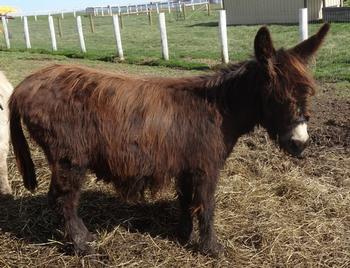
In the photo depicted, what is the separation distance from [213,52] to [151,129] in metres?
12.4

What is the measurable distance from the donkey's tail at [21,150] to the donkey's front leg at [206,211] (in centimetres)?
136

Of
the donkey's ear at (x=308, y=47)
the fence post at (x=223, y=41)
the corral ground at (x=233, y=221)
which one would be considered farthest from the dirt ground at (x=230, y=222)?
the fence post at (x=223, y=41)

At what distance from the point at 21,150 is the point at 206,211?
61.0 inches

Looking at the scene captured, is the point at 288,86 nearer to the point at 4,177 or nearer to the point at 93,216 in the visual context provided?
the point at 93,216

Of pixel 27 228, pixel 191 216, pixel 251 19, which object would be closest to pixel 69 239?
pixel 27 228

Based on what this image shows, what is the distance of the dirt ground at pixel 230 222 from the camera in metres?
3.87

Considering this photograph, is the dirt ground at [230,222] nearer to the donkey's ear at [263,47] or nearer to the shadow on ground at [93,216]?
the shadow on ground at [93,216]

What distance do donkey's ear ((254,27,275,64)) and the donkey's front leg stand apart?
3.17 ft

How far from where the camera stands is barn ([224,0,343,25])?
85.0ft

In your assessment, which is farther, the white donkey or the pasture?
the white donkey

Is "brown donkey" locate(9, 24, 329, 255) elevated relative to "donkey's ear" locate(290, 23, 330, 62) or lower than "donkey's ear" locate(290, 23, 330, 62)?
lower

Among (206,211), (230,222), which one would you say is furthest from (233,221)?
(206,211)

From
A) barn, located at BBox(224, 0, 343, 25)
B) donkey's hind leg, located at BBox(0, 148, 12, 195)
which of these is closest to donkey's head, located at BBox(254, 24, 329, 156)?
donkey's hind leg, located at BBox(0, 148, 12, 195)

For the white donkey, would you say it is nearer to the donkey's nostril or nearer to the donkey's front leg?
the donkey's front leg
